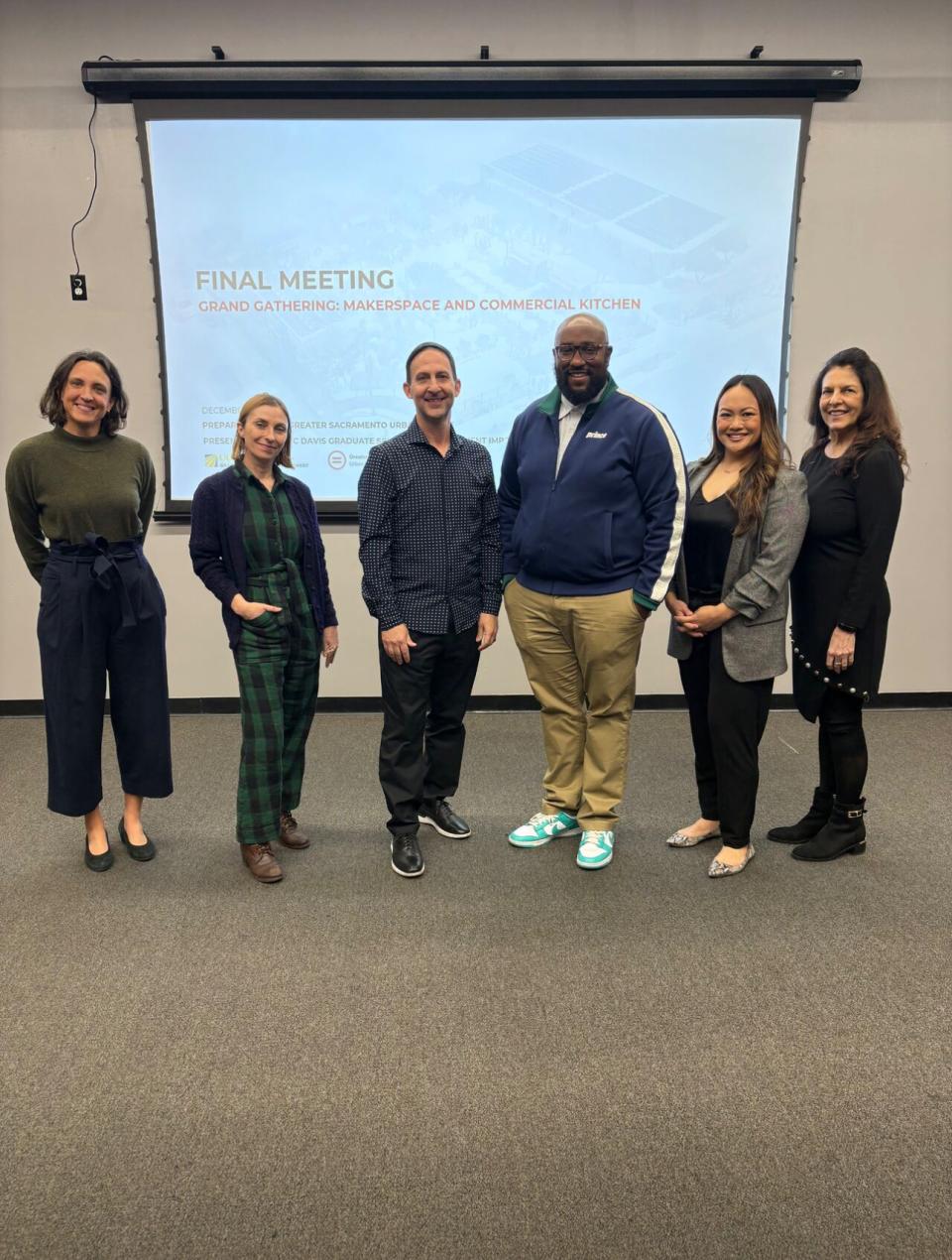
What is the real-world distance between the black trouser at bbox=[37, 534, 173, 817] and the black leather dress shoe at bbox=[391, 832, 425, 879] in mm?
725

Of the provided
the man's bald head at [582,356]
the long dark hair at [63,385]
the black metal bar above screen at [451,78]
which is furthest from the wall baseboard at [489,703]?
the black metal bar above screen at [451,78]

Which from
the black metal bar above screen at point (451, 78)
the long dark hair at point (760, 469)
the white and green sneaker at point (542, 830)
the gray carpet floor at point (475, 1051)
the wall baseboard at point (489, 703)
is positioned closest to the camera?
the gray carpet floor at point (475, 1051)

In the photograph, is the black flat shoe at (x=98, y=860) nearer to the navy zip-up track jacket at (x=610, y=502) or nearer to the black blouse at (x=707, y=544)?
the navy zip-up track jacket at (x=610, y=502)

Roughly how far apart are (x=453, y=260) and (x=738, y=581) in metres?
2.22

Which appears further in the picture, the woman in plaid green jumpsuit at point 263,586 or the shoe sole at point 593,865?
the shoe sole at point 593,865

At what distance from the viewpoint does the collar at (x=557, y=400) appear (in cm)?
227

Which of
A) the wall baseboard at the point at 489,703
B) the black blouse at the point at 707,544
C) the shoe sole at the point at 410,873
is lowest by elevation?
the wall baseboard at the point at 489,703

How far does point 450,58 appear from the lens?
3.47m

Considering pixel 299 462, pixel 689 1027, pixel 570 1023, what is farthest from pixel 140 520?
pixel 689 1027

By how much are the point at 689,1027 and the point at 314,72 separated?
3.72 meters

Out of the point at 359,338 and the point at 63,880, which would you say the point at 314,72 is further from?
the point at 63,880

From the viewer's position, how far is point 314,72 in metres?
3.36

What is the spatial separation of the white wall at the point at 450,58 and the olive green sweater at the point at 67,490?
155 cm

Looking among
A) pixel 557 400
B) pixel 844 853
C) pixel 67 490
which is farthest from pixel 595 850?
pixel 67 490
